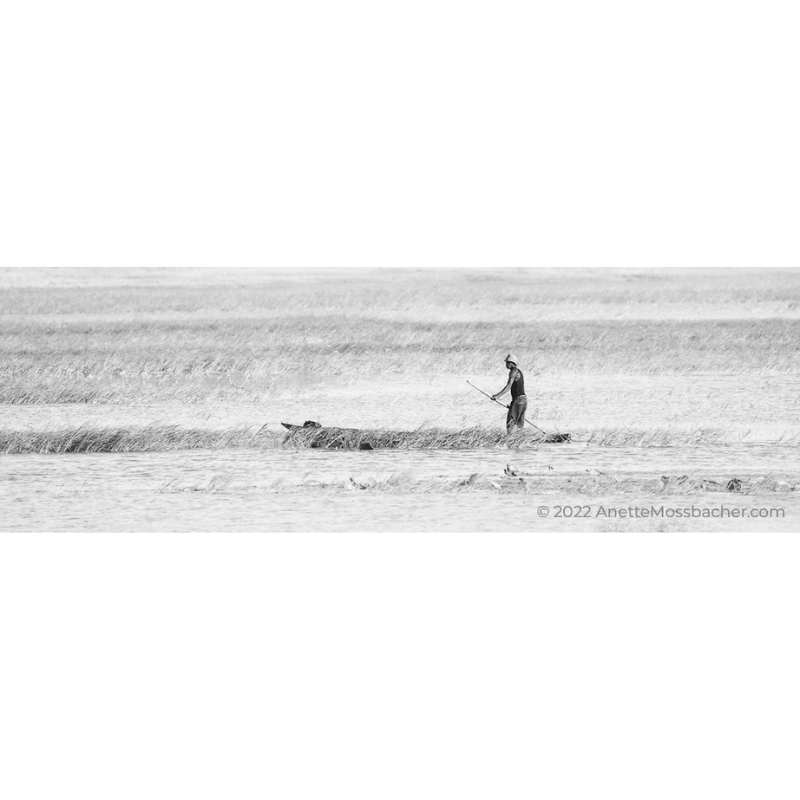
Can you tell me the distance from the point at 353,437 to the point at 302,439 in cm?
30

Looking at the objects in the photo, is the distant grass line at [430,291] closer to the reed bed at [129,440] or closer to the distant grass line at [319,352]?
the distant grass line at [319,352]

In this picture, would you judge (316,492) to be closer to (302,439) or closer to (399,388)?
(302,439)

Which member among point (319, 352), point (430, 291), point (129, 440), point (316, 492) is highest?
point (430, 291)

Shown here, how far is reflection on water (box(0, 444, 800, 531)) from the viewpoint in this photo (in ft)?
Result: 23.2

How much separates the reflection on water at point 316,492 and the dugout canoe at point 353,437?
7 centimetres

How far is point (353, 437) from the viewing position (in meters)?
7.53

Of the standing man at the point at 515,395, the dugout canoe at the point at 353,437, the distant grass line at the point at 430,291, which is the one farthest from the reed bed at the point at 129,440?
the standing man at the point at 515,395

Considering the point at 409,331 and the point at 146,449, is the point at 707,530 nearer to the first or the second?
the point at 409,331

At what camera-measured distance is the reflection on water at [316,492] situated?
279 inches

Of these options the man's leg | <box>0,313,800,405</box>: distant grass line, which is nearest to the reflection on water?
the man's leg

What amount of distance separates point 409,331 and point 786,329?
226 centimetres

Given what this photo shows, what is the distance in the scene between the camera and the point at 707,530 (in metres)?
7.03

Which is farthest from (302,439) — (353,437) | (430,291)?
(430,291)

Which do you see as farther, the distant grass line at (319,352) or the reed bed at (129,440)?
the distant grass line at (319,352)
